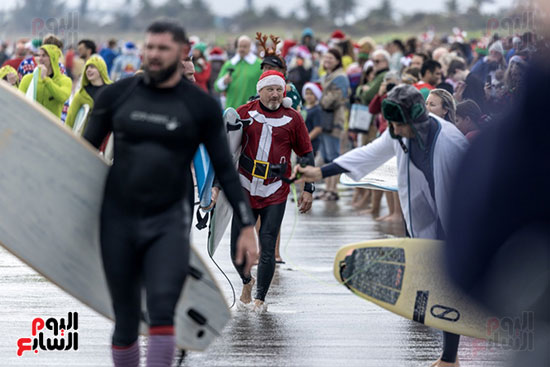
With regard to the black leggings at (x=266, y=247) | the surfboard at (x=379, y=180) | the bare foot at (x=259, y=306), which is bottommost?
the bare foot at (x=259, y=306)

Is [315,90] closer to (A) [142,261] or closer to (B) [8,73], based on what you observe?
(B) [8,73]

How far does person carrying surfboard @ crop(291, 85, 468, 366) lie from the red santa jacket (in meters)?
1.73

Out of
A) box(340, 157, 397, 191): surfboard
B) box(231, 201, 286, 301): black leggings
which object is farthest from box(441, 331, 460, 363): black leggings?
box(231, 201, 286, 301): black leggings

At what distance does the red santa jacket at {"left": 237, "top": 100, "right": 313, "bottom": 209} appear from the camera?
8242 mm

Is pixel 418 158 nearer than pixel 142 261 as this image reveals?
No

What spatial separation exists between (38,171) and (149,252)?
89cm

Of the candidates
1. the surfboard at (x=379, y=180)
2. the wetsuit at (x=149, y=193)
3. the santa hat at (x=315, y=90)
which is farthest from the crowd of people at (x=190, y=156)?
the santa hat at (x=315, y=90)

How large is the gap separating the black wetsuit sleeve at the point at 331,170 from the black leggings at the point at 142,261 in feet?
4.58

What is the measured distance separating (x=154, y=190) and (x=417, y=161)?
2114 millimetres

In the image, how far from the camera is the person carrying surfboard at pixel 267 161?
27.0 feet

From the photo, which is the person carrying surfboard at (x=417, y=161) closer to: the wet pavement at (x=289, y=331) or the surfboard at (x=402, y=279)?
the surfboard at (x=402, y=279)

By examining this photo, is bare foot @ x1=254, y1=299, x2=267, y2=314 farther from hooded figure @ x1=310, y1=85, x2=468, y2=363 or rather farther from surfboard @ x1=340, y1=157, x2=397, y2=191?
hooded figure @ x1=310, y1=85, x2=468, y2=363

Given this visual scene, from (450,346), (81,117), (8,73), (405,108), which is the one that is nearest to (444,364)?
(450,346)

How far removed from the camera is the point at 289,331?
7570mm
